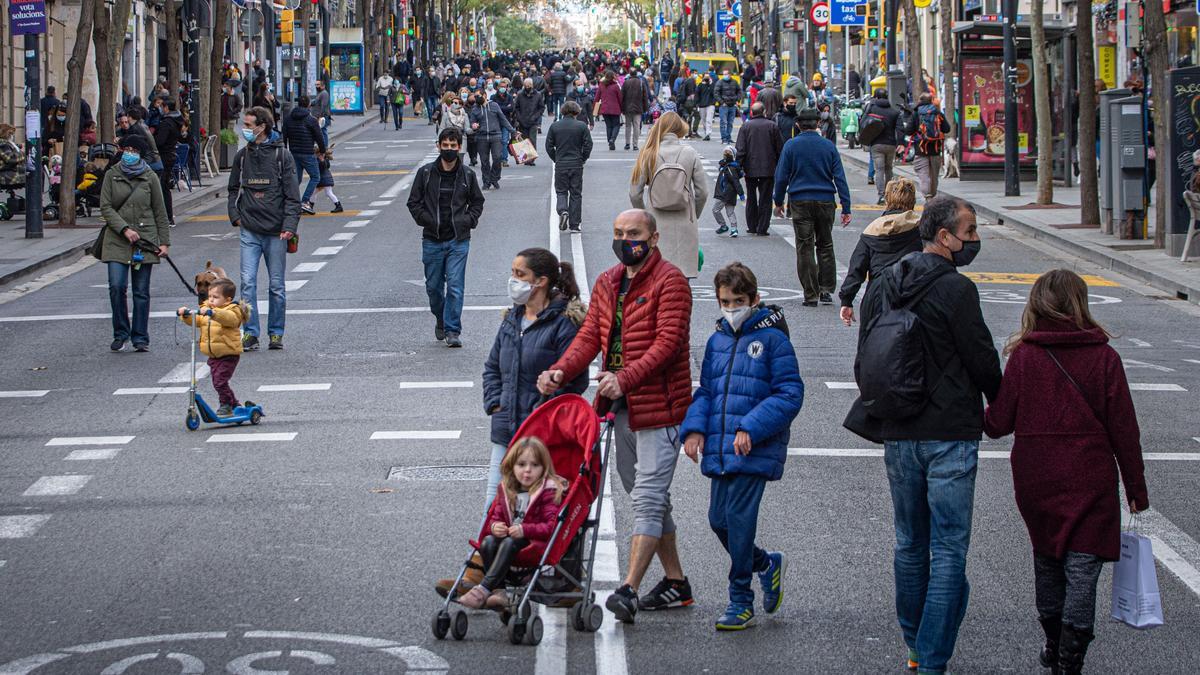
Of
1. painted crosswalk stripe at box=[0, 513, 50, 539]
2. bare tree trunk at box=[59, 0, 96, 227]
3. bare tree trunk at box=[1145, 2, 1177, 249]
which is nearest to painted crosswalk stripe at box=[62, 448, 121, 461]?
painted crosswalk stripe at box=[0, 513, 50, 539]

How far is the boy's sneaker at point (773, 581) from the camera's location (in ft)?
23.6

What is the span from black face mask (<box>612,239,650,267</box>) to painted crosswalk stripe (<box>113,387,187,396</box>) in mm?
6638

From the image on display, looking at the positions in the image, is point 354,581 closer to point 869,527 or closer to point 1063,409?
point 869,527

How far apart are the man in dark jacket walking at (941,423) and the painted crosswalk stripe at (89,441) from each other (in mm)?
6054

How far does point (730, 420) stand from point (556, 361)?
94 cm

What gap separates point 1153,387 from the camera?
13.0 m

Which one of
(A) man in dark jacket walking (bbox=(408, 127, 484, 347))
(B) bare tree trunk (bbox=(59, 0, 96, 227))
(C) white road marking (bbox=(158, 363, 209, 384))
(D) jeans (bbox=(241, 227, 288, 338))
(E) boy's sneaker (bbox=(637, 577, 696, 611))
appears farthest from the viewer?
(B) bare tree trunk (bbox=(59, 0, 96, 227))

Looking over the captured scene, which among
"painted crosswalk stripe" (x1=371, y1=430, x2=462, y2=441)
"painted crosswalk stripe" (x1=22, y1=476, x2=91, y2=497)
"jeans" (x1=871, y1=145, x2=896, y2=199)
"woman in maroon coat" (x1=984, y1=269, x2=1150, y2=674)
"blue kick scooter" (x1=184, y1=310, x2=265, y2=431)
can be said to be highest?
"jeans" (x1=871, y1=145, x2=896, y2=199)

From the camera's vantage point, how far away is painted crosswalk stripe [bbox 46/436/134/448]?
1114 centimetres

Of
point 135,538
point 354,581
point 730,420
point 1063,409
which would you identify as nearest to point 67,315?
point 135,538

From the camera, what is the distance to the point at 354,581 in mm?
7848

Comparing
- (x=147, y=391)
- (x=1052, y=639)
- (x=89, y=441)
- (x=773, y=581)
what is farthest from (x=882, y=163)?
(x=1052, y=639)

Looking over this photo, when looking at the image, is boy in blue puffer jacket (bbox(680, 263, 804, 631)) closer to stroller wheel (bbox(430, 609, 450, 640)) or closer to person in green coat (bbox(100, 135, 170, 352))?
stroller wheel (bbox(430, 609, 450, 640))

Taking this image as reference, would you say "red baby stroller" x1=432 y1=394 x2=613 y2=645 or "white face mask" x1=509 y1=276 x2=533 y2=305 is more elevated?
"white face mask" x1=509 y1=276 x2=533 y2=305
